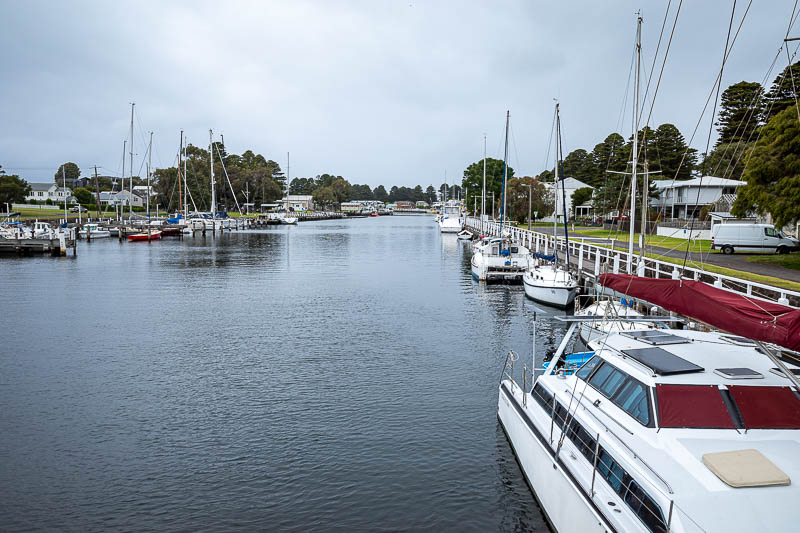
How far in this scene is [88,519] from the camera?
1172 centimetres

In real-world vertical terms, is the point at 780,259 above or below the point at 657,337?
above

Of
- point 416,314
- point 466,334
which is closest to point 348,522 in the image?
point 466,334

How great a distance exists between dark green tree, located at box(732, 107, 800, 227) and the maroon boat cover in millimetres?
24675

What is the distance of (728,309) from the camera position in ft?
33.8

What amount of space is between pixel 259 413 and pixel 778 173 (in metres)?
33.6

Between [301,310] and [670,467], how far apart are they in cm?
2662

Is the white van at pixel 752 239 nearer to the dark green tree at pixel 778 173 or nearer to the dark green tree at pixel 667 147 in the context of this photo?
the dark green tree at pixel 778 173

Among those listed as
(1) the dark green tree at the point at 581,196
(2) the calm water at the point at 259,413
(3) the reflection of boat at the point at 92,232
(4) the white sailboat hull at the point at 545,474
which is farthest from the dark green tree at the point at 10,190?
(4) the white sailboat hull at the point at 545,474

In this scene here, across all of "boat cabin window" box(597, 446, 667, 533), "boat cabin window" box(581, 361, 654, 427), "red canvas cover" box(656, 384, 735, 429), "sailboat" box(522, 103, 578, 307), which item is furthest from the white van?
"boat cabin window" box(597, 446, 667, 533)

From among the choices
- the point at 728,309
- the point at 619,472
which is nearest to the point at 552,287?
the point at 728,309

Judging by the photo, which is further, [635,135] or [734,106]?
[734,106]

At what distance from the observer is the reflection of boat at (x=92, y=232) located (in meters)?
85.3

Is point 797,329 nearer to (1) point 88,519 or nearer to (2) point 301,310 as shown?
(1) point 88,519

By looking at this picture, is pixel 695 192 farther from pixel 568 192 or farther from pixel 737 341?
pixel 737 341
